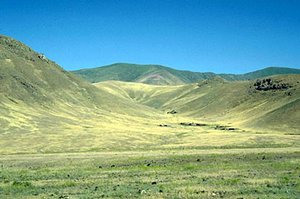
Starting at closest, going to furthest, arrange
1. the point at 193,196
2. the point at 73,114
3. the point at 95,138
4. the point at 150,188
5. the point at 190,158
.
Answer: the point at 193,196, the point at 150,188, the point at 190,158, the point at 95,138, the point at 73,114

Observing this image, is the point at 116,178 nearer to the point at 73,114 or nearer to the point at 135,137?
the point at 135,137

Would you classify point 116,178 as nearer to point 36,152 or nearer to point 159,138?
point 36,152

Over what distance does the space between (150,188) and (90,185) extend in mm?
6075

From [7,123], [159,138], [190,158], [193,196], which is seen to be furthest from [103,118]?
[193,196]

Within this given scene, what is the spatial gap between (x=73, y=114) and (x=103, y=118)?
44.2 feet

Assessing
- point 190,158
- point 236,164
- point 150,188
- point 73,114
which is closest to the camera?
point 150,188

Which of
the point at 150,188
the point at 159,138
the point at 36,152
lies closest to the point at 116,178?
the point at 150,188

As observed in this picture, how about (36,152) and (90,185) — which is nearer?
(90,185)

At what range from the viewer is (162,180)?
40.6 meters

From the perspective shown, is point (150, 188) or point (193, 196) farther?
point (150, 188)

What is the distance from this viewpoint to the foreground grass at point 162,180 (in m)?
33.0

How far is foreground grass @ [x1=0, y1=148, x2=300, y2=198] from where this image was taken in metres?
33.0

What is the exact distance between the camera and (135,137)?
121 m

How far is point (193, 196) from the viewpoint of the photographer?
31.0 m
